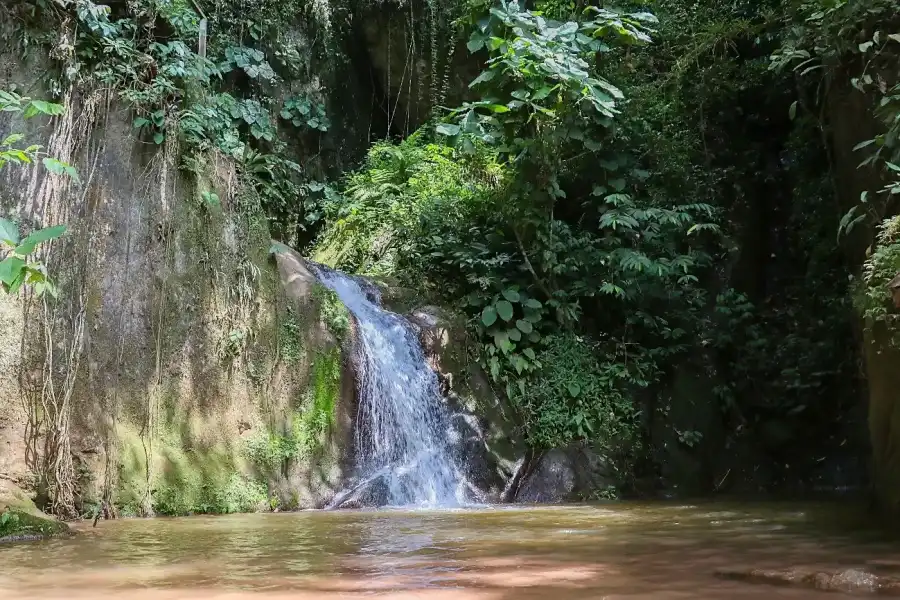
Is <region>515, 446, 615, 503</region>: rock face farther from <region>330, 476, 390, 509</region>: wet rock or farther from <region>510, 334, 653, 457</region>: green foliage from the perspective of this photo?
<region>330, 476, 390, 509</region>: wet rock

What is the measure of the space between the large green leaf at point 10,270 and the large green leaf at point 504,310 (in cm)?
774

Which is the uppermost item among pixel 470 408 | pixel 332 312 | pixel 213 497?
pixel 332 312

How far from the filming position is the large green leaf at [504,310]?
1027 centimetres

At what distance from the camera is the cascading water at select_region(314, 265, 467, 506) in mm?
8500

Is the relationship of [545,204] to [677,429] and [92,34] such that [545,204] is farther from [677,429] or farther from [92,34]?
[92,34]

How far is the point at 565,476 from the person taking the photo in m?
9.39

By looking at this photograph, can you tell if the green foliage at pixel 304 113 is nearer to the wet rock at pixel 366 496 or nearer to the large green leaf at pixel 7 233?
the wet rock at pixel 366 496

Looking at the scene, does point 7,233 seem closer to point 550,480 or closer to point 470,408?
point 470,408

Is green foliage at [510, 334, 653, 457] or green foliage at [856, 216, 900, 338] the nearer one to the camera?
green foliage at [856, 216, 900, 338]

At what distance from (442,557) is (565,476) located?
217 inches

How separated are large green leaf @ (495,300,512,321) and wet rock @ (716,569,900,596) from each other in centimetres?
689

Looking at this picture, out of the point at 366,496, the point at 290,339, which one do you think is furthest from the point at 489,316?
the point at 366,496

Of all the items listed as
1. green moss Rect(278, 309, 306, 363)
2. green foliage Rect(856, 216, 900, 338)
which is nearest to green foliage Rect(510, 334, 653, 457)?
green moss Rect(278, 309, 306, 363)

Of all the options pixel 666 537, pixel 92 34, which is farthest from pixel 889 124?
pixel 92 34
